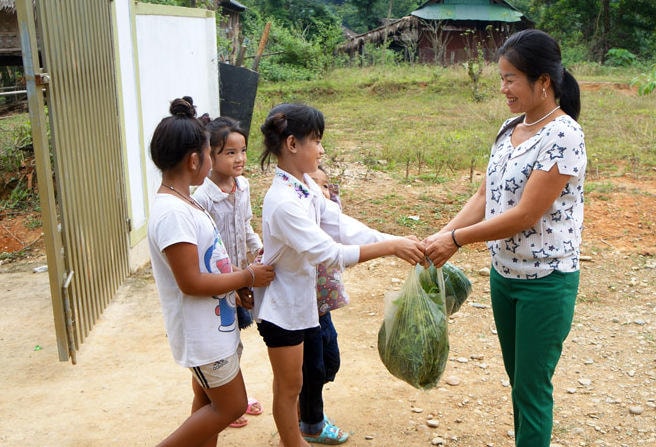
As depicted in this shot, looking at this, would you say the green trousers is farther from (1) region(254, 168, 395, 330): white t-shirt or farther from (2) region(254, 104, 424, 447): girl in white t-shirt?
(1) region(254, 168, 395, 330): white t-shirt

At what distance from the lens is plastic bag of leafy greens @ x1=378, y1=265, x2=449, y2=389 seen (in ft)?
8.43

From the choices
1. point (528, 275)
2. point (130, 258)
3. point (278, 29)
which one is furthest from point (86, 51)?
point (278, 29)

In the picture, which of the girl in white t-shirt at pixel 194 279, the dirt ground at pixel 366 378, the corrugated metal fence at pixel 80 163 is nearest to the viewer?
the girl in white t-shirt at pixel 194 279

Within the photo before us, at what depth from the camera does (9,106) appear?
26.2ft

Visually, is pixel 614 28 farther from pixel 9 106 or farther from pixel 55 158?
pixel 55 158

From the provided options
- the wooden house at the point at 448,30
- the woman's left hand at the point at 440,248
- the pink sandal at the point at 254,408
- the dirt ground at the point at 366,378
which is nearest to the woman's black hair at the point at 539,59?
the woman's left hand at the point at 440,248

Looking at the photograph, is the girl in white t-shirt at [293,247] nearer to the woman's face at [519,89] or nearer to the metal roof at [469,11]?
the woman's face at [519,89]

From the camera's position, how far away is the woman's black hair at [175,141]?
2221 millimetres

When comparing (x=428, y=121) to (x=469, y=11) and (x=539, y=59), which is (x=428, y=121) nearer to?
(x=539, y=59)

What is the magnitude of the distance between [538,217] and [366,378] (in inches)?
67.2

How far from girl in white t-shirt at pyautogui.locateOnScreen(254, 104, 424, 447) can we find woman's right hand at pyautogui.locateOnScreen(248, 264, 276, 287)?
4cm

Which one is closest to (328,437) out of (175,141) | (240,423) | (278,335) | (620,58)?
(240,423)

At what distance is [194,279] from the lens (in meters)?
2.16

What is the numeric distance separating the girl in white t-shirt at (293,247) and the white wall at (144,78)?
2906 millimetres
